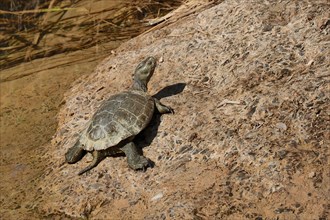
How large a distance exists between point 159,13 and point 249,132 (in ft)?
9.61

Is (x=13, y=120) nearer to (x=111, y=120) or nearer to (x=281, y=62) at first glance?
(x=111, y=120)

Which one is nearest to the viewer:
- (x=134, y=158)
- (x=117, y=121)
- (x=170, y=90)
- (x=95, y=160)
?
(x=134, y=158)

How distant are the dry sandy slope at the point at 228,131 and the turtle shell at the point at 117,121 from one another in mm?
213

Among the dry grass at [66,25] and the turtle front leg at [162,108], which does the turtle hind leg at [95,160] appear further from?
the dry grass at [66,25]

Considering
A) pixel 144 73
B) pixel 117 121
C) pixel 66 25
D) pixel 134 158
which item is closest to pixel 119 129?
pixel 117 121

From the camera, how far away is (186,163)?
13.2ft

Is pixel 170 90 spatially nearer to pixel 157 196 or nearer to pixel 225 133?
pixel 225 133

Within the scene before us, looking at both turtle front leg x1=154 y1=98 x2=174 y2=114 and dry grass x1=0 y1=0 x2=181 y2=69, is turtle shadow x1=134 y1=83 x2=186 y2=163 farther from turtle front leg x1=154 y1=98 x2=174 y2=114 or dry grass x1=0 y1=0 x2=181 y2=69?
dry grass x1=0 y1=0 x2=181 y2=69

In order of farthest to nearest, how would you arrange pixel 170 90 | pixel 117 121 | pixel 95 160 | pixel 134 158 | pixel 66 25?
pixel 66 25 → pixel 170 90 → pixel 95 160 → pixel 117 121 → pixel 134 158

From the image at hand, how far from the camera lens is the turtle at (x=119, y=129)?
162 inches

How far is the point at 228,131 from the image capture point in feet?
13.5

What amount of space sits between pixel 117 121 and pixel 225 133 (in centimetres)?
89

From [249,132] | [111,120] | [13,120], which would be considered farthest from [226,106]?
[13,120]

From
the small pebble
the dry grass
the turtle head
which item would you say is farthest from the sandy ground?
the dry grass
